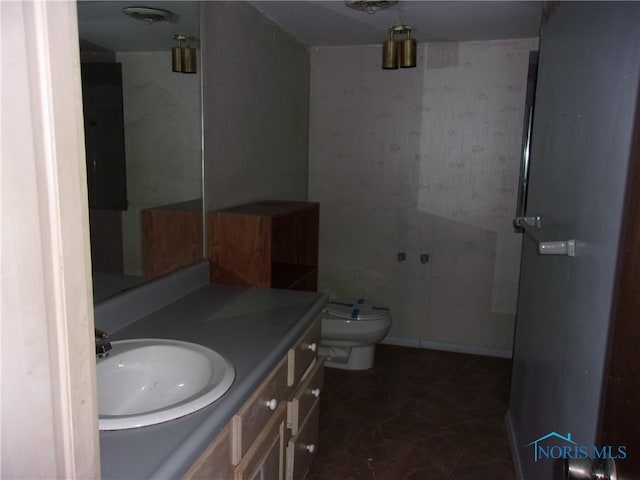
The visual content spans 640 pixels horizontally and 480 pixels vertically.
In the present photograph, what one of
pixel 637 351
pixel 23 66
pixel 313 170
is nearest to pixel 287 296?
pixel 637 351

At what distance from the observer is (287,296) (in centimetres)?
193

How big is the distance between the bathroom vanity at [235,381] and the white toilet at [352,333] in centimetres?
107

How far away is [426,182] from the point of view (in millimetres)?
3369

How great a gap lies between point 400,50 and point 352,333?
172cm

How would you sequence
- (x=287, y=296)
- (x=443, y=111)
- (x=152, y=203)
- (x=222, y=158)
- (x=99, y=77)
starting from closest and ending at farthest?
(x=99, y=77), (x=152, y=203), (x=287, y=296), (x=222, y=158), (x=443, y=111)

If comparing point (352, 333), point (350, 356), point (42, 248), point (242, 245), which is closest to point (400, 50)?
point (242, 245)

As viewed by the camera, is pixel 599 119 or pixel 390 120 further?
pixel 390 120

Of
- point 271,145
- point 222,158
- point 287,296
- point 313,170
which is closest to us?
point 287,296

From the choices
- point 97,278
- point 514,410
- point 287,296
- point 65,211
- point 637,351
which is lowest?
point 514,410

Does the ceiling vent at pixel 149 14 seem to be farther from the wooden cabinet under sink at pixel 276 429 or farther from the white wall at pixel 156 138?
the wooden cabinet under sink at pixel 276 429

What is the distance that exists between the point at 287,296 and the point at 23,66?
1.58m

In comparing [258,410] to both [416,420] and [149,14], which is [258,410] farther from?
[416,420]

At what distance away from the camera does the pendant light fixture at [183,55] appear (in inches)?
73.4

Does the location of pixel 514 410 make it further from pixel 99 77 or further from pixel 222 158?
pixel 99 77
